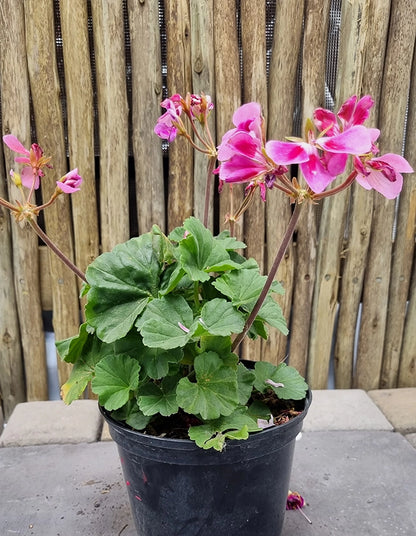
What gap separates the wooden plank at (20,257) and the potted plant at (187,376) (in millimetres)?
757

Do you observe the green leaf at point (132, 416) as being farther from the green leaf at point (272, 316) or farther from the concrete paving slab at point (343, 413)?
the concrete paving slab at point (343, 413)

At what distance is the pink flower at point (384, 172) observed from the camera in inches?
30.8

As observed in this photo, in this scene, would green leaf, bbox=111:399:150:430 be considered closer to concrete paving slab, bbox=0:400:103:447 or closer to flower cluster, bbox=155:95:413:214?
flower cluster, bbox=155:95:413:214

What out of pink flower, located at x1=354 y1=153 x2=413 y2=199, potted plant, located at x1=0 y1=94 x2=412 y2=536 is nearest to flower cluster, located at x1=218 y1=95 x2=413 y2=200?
pink flower, located at x1=354 y1=153 x2=413 y2=199

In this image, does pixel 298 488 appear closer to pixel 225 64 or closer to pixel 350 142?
pixel 350 142

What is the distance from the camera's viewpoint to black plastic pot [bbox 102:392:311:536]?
3.38 feet

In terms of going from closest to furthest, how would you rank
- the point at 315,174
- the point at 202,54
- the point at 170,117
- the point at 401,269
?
the point at 315,174 → the point at 170,117 → the point at 202,54 → the point at 401,269

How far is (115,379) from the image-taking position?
1.06 metres

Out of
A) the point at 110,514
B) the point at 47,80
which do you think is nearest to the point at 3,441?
the point at 110,514

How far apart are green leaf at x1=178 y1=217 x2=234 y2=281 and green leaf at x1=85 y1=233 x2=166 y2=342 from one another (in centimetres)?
10

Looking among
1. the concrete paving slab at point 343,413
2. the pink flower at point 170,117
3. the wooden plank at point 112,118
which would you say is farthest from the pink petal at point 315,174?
the concrete paving slab at point 343,413

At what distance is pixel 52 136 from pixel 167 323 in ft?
3.41

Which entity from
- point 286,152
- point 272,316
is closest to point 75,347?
point 272,316

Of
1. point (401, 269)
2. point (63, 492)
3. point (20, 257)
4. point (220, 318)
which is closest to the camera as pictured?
point (220, 318)
